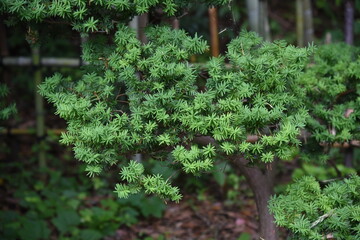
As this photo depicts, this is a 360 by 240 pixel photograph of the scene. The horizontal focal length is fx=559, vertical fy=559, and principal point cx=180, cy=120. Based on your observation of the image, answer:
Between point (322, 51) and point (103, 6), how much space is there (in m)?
1.32

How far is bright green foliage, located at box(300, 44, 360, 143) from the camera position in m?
2.75

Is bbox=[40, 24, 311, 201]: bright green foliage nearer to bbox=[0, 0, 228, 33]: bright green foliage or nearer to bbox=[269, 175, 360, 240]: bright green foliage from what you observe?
bbox=[0, 0, 228, 33]: bright green foliage

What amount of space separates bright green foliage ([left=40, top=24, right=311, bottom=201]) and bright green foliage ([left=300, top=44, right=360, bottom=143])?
42cm

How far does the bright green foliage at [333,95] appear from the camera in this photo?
9.02 feet

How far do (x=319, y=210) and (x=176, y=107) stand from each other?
0.80 m

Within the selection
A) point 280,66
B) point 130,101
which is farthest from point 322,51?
point 130,101

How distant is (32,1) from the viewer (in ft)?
7.69

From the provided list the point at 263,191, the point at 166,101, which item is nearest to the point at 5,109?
the point at 166,101

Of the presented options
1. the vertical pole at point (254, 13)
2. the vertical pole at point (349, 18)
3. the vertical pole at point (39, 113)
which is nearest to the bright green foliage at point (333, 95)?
the vertical pole at point (254, 13)

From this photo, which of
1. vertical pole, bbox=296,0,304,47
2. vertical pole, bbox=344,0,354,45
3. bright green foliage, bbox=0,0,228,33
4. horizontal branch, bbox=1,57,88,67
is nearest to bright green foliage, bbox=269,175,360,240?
bright green foliage, bbox=0,0,228,33

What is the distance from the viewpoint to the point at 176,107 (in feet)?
7.50

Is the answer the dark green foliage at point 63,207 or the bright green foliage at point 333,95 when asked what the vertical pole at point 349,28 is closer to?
the bright green foliage at point 333,95

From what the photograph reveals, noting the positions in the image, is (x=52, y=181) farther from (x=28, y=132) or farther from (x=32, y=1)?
(x=32, y=1)

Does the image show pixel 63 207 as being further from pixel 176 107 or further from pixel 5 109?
pixel 176 107
